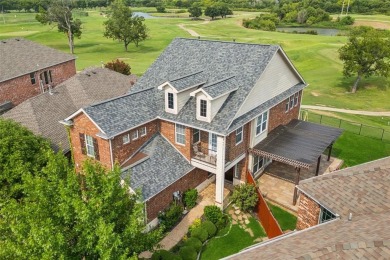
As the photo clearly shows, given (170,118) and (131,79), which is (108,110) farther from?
(131,79)

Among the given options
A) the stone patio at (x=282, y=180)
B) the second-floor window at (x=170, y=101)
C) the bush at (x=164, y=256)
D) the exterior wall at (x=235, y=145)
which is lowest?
the stone patio at (x=282, y=180)

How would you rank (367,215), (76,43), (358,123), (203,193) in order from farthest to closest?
(76,43) → (358,123) → (203,193) → (367,215)

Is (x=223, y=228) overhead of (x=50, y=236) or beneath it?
beneath

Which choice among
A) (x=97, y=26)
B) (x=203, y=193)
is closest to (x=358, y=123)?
(x=203, y=193)

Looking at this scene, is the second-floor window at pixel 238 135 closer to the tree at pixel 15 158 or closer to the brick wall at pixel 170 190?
the brick wall at pixel 170 190

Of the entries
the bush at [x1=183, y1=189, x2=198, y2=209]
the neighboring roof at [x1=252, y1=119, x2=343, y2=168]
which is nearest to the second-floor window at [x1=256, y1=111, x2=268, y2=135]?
the neighboring roof at [x1=252, y1=119, x2=343, y2=168]

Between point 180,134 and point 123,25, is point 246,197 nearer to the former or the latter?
point 180,134

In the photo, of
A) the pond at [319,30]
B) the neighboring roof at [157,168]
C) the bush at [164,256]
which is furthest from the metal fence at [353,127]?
the pond at [319,30]

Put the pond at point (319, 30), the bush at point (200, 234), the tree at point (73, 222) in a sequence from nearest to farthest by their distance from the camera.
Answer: the tree at point (73, 222), the bush at point (200, 234), the pond at point (319, 30)
